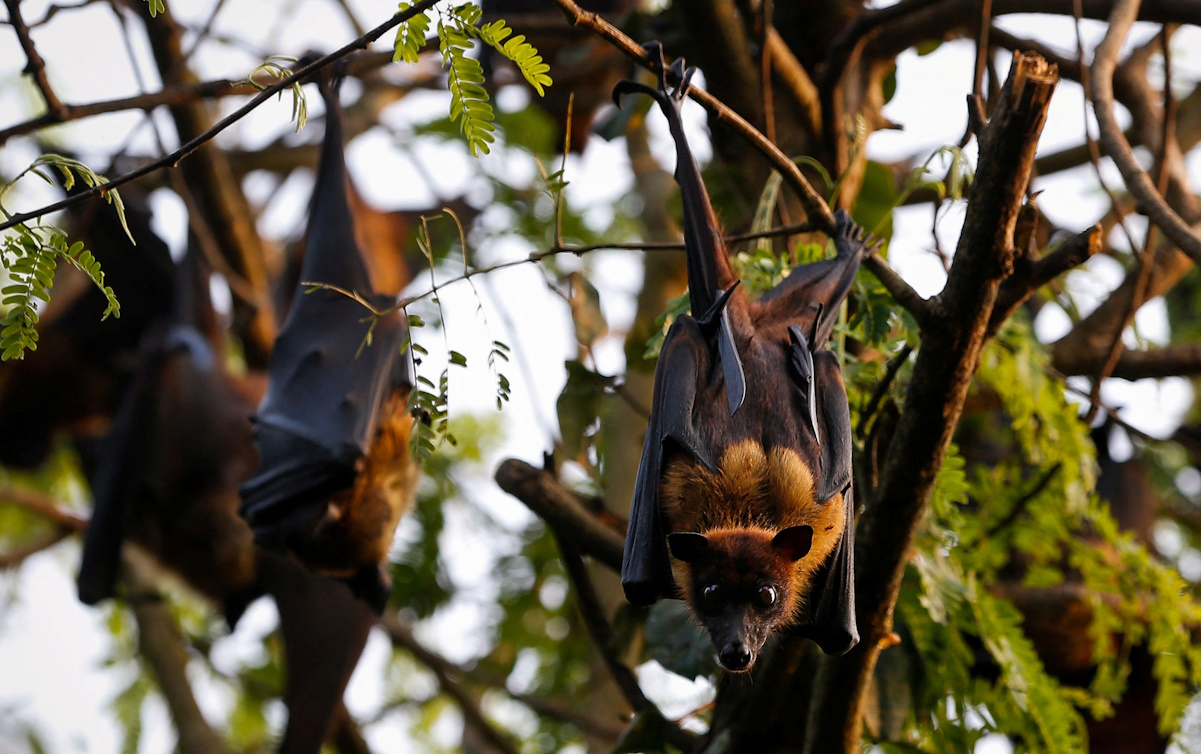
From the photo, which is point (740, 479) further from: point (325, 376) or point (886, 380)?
point (325, 376)

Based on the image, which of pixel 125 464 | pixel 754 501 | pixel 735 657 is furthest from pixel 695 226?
pixel 125 464

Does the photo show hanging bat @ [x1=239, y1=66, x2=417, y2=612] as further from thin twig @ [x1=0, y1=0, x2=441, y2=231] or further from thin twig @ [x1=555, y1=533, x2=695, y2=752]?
thin twig @ [x1=0, y1=0, x2=441, y2=231]

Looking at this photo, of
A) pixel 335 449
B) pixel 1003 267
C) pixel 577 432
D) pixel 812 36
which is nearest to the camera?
pixel 1003 267

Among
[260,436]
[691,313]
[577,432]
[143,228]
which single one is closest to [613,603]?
[577,432]

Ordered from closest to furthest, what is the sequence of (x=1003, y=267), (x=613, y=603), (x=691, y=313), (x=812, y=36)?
(x=1003, y=267)
(x=691, y=313)
(x=812, y=36)
(x=613, y=603)

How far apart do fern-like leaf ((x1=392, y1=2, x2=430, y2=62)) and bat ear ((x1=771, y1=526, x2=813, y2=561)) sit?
1.44m

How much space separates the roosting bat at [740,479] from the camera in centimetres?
285

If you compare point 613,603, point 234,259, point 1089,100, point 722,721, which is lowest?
point 722,721

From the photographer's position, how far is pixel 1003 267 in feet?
9.32

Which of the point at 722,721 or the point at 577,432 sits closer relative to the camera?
the point at 722,721

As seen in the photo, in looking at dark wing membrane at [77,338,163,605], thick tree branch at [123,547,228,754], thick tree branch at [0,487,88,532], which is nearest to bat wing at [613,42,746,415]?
thick tree branch at [123,547,228,754]

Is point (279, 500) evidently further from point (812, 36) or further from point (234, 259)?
point (812, 36)

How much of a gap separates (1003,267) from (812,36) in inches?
107

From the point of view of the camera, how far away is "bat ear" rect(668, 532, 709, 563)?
2.77 metres
